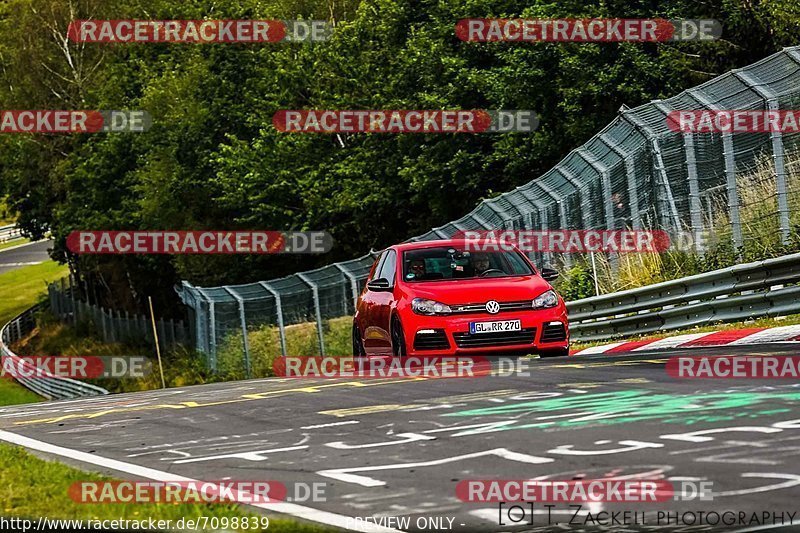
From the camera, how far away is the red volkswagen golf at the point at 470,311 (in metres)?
15.2

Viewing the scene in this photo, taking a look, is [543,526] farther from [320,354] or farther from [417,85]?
[417,85]

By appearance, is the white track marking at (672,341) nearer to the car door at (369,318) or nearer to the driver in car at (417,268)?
the driver in car at (417,268)

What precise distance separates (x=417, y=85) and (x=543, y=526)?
40983 mm

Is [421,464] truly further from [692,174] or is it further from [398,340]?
[692,174]

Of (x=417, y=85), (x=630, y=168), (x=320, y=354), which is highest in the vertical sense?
(x=417, y=85)

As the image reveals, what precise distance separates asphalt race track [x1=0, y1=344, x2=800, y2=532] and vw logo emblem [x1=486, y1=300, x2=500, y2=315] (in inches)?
61.8

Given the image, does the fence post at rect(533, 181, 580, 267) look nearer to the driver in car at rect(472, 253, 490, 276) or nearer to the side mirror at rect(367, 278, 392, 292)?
the driver in car at rect(472, 253, 490, 276)

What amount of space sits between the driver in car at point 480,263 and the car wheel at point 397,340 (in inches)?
45.8

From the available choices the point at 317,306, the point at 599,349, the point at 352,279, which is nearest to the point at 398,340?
the point at 599,349

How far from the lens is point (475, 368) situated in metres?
14.5

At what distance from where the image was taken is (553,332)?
15.4 metres

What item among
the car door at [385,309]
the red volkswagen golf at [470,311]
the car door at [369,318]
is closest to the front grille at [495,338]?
the red volkswagen golf at [470,311]

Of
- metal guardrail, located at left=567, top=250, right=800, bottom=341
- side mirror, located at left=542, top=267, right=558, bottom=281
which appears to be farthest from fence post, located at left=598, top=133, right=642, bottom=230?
side mirror, located at left=542, top=267, right=558, bottom=281

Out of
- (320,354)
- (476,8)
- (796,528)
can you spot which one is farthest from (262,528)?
(476,8)
